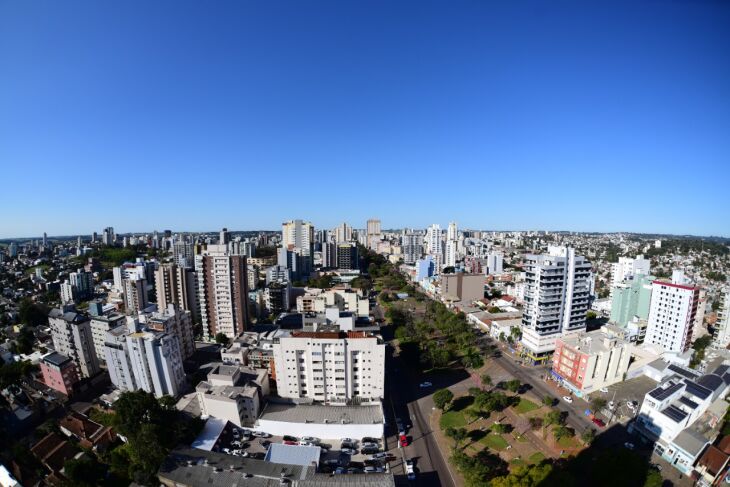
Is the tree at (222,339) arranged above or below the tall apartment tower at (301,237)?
below

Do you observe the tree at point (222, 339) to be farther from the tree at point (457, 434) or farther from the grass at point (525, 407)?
the grass at point (525, 407)

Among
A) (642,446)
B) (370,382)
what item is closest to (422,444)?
(370,382)

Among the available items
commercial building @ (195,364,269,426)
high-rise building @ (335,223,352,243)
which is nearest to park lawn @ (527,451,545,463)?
commercial building @ (195,364,269,426)

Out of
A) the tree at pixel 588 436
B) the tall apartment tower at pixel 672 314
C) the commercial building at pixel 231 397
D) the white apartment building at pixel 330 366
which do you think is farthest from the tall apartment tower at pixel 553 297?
the commercial building at pixel 231 397

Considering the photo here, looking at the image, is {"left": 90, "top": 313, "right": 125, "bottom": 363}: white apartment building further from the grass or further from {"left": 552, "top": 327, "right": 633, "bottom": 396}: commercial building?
{"left": 552, "top": 327, "right": 633, "bottom": 396}: commercial building

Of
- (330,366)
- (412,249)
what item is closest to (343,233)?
(412,249)

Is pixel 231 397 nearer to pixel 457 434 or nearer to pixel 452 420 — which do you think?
pixel 457 434
